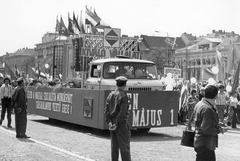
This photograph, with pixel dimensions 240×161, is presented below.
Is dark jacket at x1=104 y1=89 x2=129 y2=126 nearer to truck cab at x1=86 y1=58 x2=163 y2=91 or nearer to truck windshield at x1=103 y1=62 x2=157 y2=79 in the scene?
truck cab at x1=86 y1=58 x2=163 y2=91

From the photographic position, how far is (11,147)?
11.0m

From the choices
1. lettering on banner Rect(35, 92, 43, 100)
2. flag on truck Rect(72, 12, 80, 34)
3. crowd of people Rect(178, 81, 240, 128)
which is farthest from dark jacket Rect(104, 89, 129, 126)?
flag on truck Rect(72, 12, 80, 34)

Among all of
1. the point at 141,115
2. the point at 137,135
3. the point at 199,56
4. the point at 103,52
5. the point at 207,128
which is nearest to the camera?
the point at 207,128

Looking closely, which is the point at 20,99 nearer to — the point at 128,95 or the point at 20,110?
the point at 20,110

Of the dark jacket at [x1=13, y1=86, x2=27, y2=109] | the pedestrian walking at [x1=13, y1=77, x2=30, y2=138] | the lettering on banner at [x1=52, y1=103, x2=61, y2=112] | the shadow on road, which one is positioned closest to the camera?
the pedestrian walking at [x1=13, y1=77, x2=30, y2=138]

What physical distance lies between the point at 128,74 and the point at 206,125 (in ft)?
28.0

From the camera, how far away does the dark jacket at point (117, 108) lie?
799 cm

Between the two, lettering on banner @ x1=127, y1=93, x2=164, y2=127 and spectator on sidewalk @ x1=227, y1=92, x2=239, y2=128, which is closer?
lettering on banner @ x1=127, y1=93, x2=164, y2=127

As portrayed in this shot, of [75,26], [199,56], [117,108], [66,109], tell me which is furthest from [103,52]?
[199,56]

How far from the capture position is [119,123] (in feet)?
26.2

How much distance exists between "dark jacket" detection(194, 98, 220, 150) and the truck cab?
7.87 metres

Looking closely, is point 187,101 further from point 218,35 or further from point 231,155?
point 218,35

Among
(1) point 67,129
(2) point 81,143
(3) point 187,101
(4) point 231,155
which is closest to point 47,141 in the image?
(2) point 81,143

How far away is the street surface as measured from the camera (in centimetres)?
994
